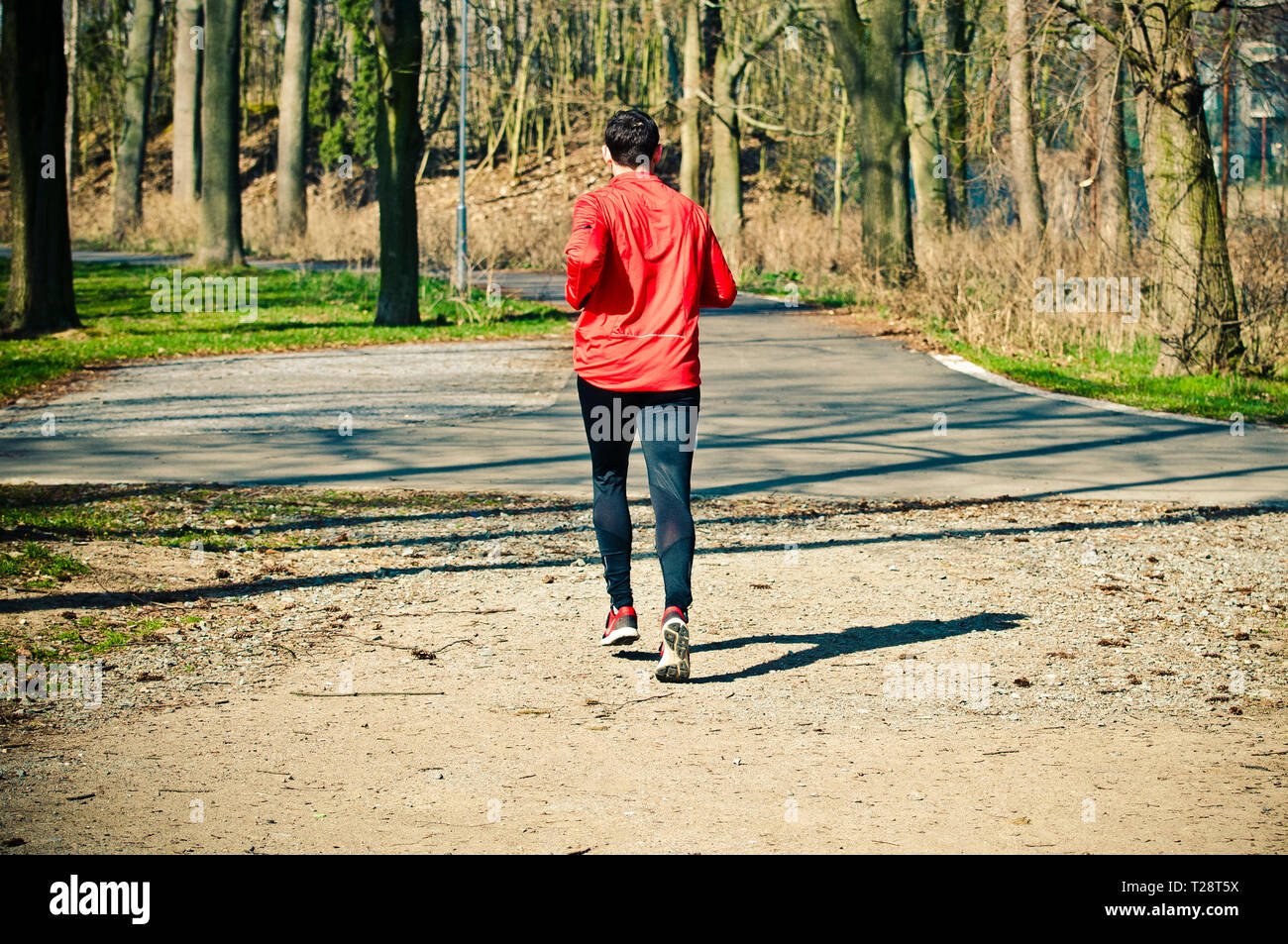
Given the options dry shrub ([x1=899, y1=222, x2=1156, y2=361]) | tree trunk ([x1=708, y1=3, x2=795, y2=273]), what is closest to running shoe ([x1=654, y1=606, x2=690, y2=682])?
dry shrub ([x1=899, y1=222, x2=1156, y2=361])

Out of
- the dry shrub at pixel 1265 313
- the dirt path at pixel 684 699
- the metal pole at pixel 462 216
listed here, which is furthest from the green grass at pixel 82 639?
the metal pole at pixel 462 216

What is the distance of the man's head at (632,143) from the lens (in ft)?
17.6

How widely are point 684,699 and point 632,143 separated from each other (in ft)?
6.94

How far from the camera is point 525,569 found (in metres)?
7.11

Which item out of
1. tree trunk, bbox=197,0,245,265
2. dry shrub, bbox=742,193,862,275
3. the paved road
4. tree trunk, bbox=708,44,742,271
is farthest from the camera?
tree trunk, bbox=708,44,742,271

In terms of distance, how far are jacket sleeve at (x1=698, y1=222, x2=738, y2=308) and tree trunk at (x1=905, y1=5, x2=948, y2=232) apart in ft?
79.9

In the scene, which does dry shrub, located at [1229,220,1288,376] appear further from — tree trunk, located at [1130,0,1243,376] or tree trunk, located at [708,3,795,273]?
tree trunk, located at [708,3,795,273]

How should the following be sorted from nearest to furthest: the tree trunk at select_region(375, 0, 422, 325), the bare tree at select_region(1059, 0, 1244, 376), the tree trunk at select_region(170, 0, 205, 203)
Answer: the bare tree at select_region(1059, 0, 1244, 376)
the tree trunk at select_region(375, 0, 422, 325)
the tree trunk at select_region(170, 0, 205, 203)

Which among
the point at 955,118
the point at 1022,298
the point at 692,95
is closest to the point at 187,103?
the point at 692,95

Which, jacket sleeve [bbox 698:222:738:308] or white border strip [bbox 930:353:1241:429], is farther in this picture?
white border strip [bbox 930:353:1241:429]

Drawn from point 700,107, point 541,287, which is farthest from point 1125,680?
point 700,107

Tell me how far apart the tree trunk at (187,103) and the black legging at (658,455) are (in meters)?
33.3

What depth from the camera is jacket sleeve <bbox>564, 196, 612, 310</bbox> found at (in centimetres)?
A: 512
